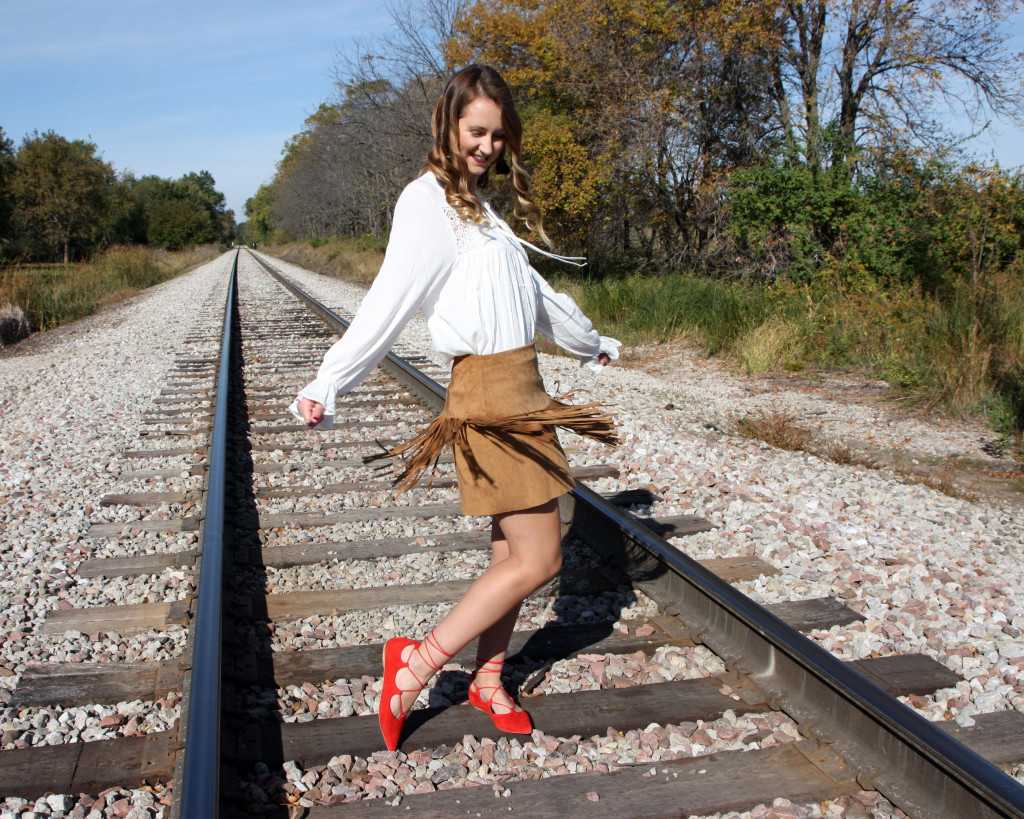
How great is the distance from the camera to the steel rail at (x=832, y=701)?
6.16ft

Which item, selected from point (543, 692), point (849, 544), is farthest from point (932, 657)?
point (543, 692)

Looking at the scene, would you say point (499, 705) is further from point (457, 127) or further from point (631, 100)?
point (631, 100)

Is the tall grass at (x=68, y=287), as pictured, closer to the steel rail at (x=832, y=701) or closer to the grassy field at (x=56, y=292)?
the grassy field at (x=56, y=292)

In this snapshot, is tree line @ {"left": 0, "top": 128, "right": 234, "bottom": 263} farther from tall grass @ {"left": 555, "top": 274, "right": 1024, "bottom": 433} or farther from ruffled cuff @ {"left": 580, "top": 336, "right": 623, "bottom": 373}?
ruffled cuff @ {"left": 580, "top": 336, "right": 623, "bottom": 373}

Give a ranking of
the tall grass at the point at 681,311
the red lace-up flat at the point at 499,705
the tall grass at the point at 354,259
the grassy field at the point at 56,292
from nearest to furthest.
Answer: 1. the red lace-up flat at the point at 499,705
2. the tall grass at the point at 681,311
3. the grassy field at the point at 56,292
4. the tall grass at the point at 354,259

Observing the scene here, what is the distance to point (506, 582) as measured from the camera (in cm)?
217

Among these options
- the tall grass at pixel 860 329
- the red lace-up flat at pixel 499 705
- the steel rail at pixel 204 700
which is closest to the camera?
the steel rail at pixel 204 700

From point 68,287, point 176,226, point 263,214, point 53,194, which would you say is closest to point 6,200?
point 53,194

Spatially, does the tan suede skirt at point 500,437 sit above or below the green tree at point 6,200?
below

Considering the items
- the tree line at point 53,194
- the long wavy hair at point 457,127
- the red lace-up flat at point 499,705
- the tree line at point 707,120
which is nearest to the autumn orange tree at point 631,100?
the tree line at point 707,120

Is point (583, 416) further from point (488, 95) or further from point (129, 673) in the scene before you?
point (129, 673)

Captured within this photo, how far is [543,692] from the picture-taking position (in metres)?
2.59

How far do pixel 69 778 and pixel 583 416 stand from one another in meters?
1.58

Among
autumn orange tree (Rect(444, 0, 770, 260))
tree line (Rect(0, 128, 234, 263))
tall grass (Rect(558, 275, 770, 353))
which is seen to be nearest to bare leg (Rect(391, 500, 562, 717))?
tall grass (Rect(558, 275, 770, 353))
